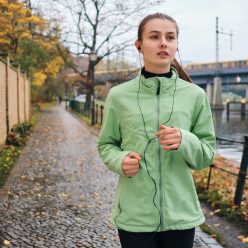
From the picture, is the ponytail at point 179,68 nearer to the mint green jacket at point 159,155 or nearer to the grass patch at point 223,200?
the mint green jacket at point 159,155

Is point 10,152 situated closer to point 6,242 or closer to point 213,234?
point 6,242

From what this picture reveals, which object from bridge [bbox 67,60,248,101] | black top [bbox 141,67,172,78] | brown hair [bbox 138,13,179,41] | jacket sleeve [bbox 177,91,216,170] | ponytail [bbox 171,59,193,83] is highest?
bridge [bbox 67,60,248,101]

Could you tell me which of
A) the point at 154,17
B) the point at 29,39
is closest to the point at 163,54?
the point at 154,17

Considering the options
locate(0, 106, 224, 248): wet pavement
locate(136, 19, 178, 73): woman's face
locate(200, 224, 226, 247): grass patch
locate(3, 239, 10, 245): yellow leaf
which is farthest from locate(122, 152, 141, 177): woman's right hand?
locate(200, 224, 226, 247): grass patch

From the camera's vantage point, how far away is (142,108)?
6.89 ft

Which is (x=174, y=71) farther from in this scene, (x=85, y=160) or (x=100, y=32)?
(x=100, y=32)

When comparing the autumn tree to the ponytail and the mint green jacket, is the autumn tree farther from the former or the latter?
the mint green jacket

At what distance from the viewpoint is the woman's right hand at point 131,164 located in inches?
78.3

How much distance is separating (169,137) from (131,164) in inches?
8.8

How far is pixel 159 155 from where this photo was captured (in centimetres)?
207

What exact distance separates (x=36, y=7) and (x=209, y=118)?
902 inches

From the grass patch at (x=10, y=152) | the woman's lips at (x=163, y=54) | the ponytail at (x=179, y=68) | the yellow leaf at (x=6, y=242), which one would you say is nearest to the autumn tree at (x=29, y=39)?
the grass patch at (x=10, y=152)

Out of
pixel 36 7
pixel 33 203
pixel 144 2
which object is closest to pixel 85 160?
pixel 33 203

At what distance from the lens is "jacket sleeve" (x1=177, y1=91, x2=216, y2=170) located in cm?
201
